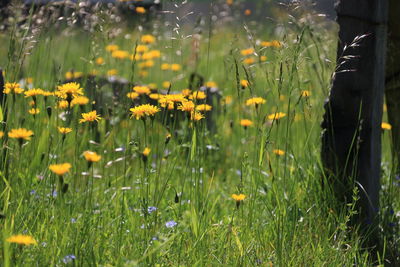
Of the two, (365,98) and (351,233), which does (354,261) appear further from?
(365,98)

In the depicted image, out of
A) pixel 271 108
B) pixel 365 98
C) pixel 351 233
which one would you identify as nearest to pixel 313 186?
pixel 351 233

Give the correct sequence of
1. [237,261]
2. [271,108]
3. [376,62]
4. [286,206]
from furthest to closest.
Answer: [271,108], [376,62], [286,206], [237,261]

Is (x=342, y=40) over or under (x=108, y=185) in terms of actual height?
over

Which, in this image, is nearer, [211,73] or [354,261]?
[354,261]

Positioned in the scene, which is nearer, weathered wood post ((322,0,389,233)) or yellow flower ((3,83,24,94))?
yellow flower ((3,83,24,94))

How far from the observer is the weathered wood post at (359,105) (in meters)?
2.75

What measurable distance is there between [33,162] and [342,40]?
4.81 ft

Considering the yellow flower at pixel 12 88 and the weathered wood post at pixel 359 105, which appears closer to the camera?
the yellow flower at pixel 12 88

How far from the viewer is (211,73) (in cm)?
582

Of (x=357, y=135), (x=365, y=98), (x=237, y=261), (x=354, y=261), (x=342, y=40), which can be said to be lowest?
(x=354, y=261)

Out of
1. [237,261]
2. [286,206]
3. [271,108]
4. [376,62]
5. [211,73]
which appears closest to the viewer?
[237,261]

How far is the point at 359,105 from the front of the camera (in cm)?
280

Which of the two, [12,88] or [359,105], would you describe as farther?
[359,105]

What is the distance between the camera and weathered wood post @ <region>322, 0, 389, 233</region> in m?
2.75
